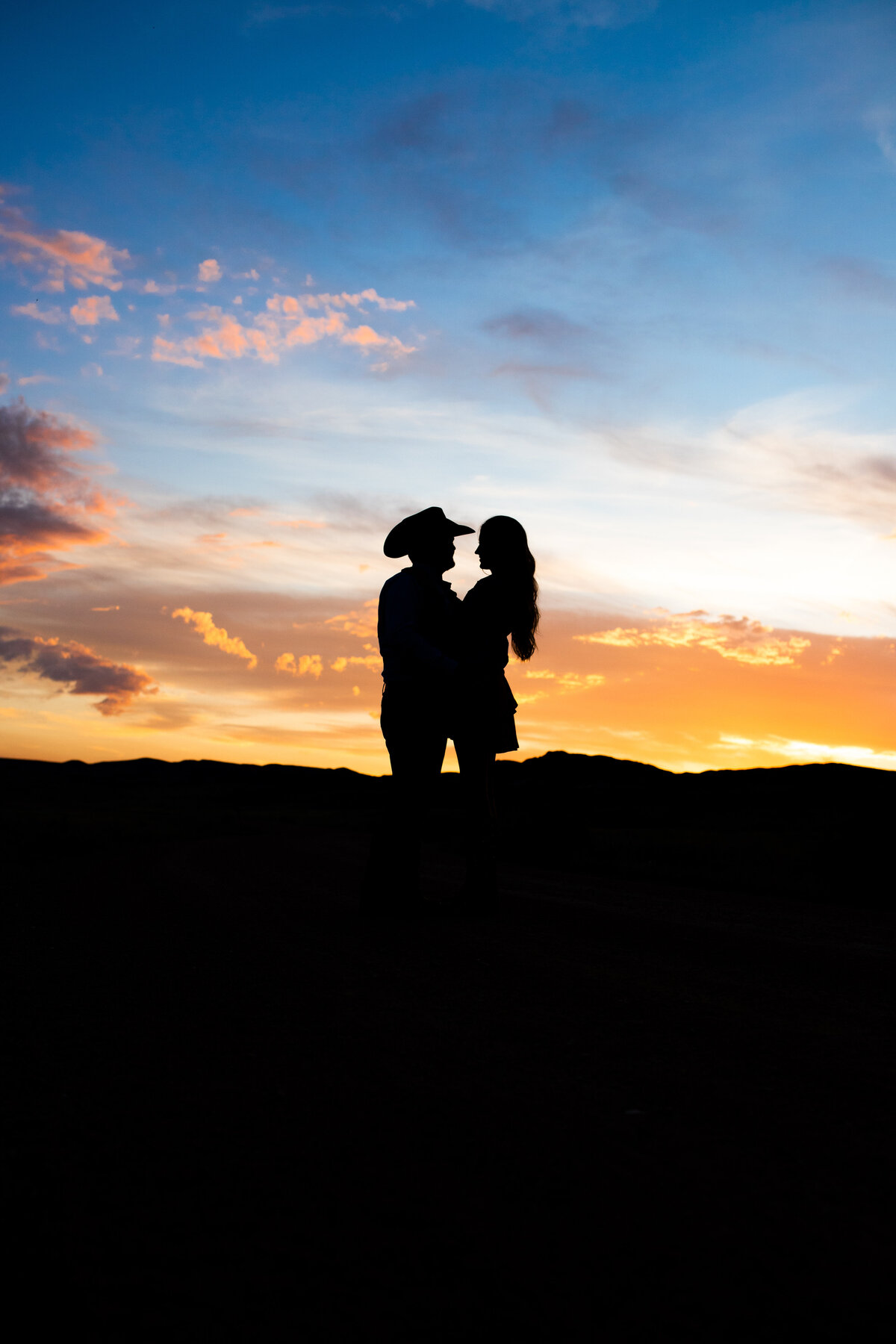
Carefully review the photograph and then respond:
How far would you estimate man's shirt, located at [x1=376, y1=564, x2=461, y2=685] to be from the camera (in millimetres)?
5805

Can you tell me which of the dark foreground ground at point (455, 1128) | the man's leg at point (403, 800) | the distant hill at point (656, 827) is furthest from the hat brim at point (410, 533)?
the dark foreground ground at point (455, 1128)

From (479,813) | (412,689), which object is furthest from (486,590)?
(479,813)

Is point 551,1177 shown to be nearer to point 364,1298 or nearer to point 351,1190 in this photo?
point 351,1190

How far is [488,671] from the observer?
244 inches

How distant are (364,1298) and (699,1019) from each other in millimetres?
1989

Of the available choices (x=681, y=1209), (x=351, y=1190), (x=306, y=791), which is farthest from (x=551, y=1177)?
(x=306, y=791)

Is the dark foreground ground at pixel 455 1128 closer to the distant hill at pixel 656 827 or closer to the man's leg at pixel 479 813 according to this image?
the man's leg at pixel 479 813

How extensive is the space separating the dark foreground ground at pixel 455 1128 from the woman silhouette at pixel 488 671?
2.00 ft

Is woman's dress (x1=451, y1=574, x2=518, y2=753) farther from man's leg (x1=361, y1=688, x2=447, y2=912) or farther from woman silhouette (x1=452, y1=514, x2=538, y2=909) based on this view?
man's leg (x1=361, y1=688, x2=447, y2=912)

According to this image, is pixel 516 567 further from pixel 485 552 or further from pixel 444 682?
pixel 444 682

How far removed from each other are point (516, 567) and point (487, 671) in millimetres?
726

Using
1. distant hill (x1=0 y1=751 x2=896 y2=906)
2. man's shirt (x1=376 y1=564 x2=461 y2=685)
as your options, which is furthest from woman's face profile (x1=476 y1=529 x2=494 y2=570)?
distant hill (x1=0 y1=751 x2=896 y2=906)

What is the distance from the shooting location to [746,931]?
576 cm

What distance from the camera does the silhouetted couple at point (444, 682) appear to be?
585 cm
